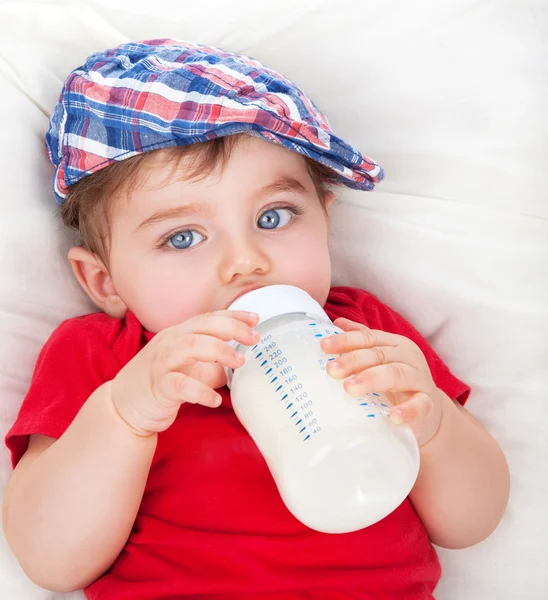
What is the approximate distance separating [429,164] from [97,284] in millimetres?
622

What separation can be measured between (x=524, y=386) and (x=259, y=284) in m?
0.56

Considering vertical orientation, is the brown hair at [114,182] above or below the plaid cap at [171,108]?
below

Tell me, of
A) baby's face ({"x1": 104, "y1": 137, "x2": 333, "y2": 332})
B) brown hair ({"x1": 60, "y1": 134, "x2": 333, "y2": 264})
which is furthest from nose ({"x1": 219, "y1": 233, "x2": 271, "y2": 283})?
brown hair ({"x1": 60, "y1": 134, "x2": 333, "y2": 264})

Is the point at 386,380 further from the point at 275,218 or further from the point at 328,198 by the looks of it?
the point at 328,198

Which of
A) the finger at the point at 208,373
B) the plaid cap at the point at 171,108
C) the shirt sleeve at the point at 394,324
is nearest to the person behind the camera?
the finger at the point at 208,373

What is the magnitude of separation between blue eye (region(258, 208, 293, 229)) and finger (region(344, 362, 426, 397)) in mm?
343

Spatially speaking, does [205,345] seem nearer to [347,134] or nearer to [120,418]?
[120,418]

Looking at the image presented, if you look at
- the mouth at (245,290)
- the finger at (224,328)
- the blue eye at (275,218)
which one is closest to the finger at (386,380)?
the finger at (224,328)

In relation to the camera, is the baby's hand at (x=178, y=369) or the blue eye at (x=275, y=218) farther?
the blue eye at (x=275, y=218)

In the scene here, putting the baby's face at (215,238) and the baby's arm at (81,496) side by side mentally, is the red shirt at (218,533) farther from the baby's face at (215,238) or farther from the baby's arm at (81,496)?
the baby's face at (215,238)

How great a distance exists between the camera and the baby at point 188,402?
3.18ft

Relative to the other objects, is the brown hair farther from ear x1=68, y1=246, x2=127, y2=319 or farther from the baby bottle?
the baby bottle

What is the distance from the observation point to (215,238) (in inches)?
40.9

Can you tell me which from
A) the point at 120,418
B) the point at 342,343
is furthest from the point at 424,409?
the point at 120,418
